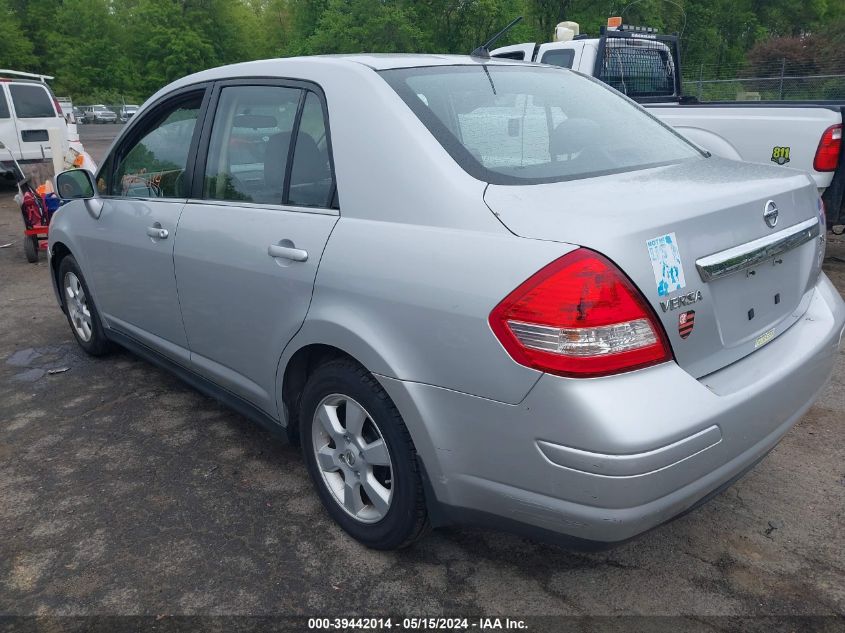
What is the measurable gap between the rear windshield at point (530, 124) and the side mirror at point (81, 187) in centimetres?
228

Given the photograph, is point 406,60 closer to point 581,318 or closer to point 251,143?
point 251,143

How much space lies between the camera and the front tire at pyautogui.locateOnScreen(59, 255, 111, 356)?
466cm

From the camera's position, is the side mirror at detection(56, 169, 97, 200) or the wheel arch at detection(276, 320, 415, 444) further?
the side mirror at detection(56, 169, 97, 200)

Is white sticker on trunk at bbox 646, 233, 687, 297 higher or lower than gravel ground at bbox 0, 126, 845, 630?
higher

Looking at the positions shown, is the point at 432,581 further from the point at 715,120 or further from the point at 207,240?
the point at 715,120

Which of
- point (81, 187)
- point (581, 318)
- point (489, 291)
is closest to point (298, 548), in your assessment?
point (489, 291)

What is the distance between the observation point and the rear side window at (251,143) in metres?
2.95

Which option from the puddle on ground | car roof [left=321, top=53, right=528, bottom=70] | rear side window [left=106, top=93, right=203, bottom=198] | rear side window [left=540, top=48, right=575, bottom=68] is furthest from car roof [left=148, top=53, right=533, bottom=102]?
Answer: rear side window [left=540, top=48, right=575, bottom=68]

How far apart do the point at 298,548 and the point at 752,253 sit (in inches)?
75.2

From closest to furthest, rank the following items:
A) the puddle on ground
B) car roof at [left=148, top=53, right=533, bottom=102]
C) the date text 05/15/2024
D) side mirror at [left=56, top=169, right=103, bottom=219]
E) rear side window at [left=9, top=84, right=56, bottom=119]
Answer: the date text 05/15/2024, car roof at [left=148, top=53, right=533, bottom=102], side mirror at [left=56, top=169, right=103, bottom=219], the puddle on ground, rear side window at [left=9, top=84, right=56, bottom=119]

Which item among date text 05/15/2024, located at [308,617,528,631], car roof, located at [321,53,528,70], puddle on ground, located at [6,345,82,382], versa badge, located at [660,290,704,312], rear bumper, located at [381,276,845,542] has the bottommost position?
puddle on ground, located at [6,345,82,382]

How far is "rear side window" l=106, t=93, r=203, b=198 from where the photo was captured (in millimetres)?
3523

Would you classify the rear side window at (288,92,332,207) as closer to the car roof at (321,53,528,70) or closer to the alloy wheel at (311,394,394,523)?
the car roof at (321,53,528,70)

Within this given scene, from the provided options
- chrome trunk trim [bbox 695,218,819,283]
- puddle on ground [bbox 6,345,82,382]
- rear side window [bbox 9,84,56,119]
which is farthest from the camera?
rear side window [bbox 9,84,56,119]
